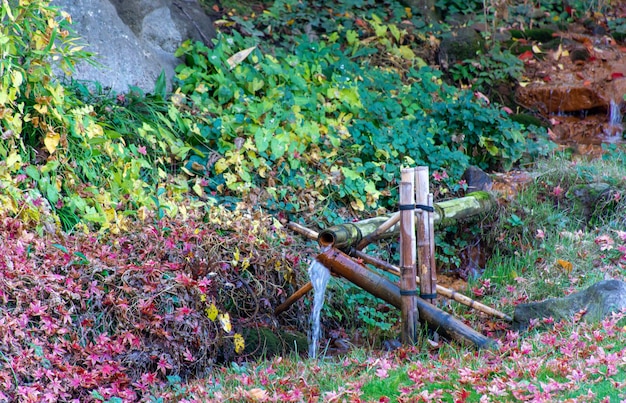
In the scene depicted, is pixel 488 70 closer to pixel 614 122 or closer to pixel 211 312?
pixel 614 122

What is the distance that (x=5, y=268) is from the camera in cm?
464

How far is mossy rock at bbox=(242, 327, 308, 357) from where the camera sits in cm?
534

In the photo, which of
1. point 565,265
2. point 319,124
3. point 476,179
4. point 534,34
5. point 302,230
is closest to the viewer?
point 302,230

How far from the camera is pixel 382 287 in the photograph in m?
5.26

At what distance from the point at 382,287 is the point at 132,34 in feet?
13.1

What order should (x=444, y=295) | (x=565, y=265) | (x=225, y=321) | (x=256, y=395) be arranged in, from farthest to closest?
(x=565, y=265) → (x=444, y=295) → (x=225, y=321) → (x=256, y=395)

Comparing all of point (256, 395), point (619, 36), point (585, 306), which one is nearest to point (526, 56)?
point (619, 36)

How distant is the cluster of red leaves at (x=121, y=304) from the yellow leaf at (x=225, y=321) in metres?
0.07

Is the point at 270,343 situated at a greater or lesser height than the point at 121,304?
lesser

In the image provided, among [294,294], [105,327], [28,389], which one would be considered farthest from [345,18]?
[28,389]

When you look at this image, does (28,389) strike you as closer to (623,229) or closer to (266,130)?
(266,130)

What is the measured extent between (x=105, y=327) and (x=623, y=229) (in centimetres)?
457

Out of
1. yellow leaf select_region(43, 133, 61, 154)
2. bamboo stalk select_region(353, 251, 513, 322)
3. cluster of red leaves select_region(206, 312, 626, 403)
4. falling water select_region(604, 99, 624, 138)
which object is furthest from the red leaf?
yellow leaf select_region(43, 133, 61, 154)

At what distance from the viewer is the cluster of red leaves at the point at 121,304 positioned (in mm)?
Answer: 4434
